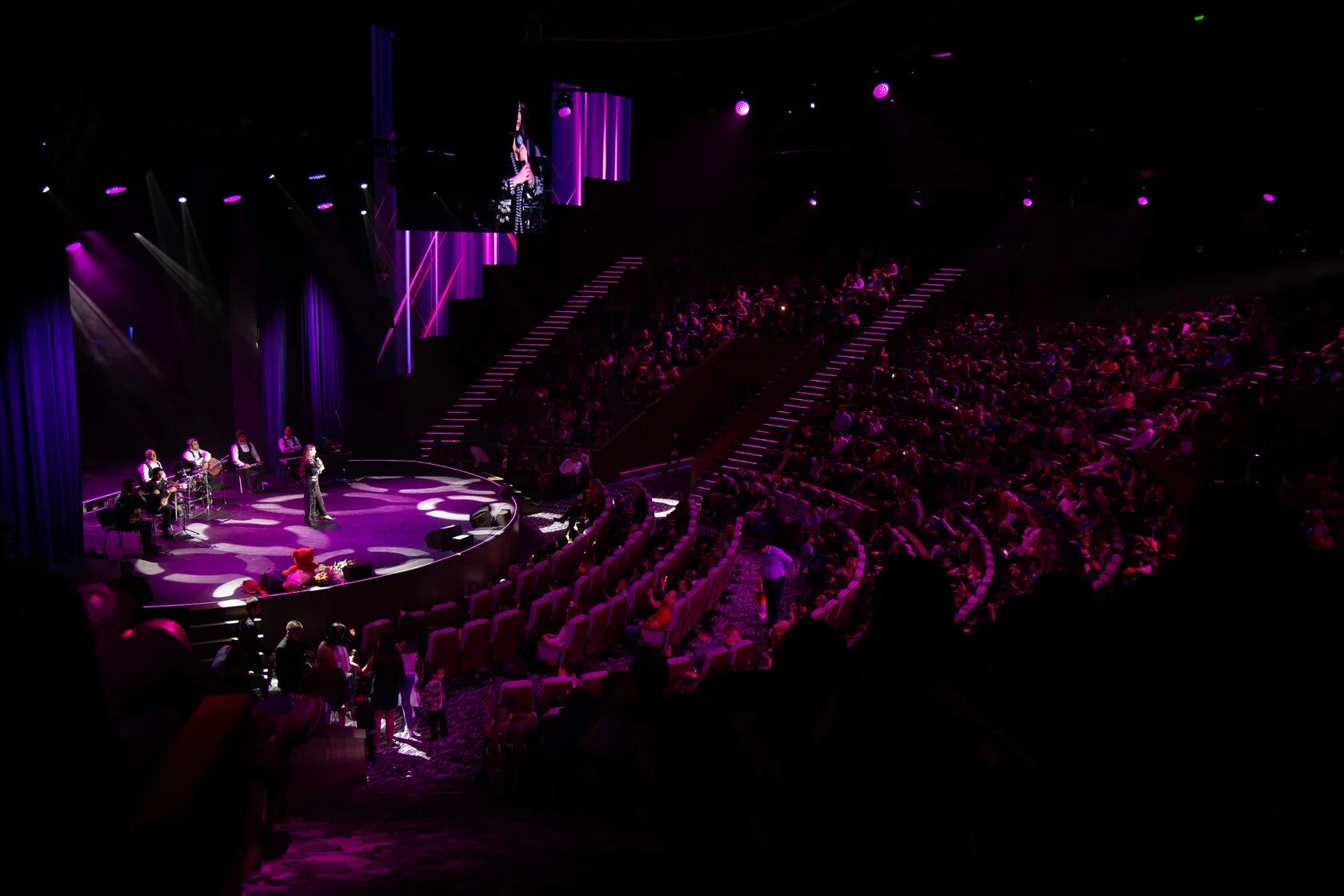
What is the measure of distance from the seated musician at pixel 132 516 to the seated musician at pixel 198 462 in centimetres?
183

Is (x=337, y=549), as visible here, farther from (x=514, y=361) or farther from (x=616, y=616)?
(x=514, y=361)

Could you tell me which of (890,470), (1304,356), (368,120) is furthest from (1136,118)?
(368,120)

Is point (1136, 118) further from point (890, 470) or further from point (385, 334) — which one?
point (385, 334)

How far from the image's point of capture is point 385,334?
64.5 feet

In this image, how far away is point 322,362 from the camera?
61.5 ft

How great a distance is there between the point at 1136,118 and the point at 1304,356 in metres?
6.05

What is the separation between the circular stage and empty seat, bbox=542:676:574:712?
3.85 meters

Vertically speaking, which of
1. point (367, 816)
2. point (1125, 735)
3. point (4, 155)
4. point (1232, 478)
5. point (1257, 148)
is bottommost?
point (367, 816)

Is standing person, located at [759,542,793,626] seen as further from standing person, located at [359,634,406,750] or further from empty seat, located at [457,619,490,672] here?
standing person, located at [359,634,406,750]

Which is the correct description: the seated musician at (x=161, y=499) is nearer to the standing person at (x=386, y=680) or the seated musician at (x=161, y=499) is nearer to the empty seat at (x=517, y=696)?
the standing person at (x=386, y=680)

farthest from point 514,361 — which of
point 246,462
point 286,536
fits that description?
point 286,536

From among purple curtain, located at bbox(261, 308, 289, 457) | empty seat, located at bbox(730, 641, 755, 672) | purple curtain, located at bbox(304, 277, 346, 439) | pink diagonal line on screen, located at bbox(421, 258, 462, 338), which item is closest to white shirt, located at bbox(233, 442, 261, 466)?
purple curtain, located at bbox(261, 308, 289, 457)

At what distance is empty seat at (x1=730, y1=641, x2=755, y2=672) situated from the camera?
805 cm

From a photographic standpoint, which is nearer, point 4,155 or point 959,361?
point 4,155
